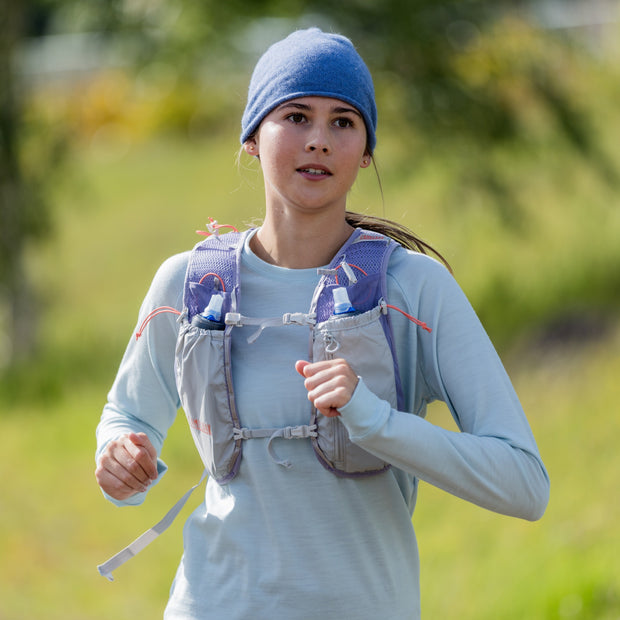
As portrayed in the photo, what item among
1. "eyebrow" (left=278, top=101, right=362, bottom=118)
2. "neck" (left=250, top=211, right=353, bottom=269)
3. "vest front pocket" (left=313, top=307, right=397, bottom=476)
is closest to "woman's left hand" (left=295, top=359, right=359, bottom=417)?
"vest front pocket" (left=313, top=307, right=397, bottom=476)

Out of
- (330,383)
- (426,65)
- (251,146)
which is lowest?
(330,383)

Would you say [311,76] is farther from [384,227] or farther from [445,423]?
[445,423]

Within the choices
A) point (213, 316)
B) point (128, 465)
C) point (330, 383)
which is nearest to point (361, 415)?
point (330, 383)

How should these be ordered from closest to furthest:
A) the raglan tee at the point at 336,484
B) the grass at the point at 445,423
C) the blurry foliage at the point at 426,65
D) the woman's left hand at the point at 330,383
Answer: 1. the woman's left hand at the point at 330,383
2. the raglan tee at the point at 336,484
3. the grass at the point at 445,423
4. the blurry foliage at the point at 426,65

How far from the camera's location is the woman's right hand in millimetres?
2094

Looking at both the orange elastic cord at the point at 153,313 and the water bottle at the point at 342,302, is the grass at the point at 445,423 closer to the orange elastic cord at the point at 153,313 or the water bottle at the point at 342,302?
the orange elastic cord at the point at 153,313

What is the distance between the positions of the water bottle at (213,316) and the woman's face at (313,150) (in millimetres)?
267

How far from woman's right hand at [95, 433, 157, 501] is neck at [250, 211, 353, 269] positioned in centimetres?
47

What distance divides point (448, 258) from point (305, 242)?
6.57 metres

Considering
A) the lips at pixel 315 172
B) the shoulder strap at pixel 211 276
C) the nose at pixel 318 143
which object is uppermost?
the nose at pixel 318 143

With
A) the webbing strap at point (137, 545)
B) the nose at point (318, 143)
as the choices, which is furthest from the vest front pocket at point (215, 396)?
the nose at point (318, 143)

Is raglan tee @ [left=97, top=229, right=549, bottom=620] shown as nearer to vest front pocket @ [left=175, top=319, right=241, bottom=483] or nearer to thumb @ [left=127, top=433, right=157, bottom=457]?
vest front pocket @ [left=175, top=319, right=241, bottom=483]

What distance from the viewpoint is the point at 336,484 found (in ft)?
6.78

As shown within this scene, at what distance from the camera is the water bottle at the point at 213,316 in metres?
2.11
